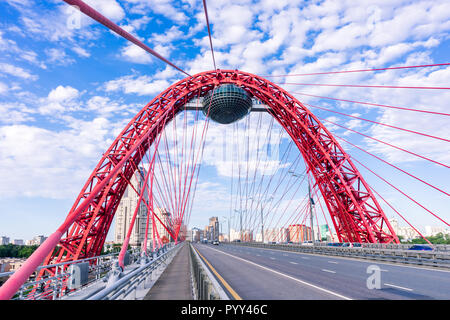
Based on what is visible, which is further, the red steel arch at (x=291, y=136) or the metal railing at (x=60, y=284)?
the red steel arch at (x=291, y=136)

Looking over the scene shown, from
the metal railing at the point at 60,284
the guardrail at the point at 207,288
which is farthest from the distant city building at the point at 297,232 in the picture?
the guardrail at the point at 207,288

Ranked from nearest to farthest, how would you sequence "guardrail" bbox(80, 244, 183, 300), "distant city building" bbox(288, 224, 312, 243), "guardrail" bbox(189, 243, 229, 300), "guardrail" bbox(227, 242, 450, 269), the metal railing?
"guardrail" bbox(80, 244, 183, 300) < "guardrail" bbox(189, 243, 229, 300) < the metal railing < "guardrail" bbox(227, 242, 450, 269) < "distant city building" bbox(288, 224, 312, 243)

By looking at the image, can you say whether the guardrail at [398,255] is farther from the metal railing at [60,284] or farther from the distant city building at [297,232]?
the metal railing at [60,284]

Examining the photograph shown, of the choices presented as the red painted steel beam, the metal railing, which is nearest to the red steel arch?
the red painted steel beam

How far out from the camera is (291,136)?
3503 cm

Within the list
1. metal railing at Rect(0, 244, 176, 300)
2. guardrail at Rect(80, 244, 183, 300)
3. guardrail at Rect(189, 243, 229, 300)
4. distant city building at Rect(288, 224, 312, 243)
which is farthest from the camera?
distant city building at Rect(288, 224, 312, 243)

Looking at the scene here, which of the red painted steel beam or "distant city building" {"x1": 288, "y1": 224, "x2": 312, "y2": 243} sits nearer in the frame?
the red painted steel beam

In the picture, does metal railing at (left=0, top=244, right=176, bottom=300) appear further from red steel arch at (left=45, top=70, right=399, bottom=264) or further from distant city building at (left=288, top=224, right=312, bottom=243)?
distant city building at (left=288, top=224, right=312, bottom=243)

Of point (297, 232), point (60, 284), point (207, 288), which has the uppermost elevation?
point (207, 288)

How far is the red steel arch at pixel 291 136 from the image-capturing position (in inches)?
910

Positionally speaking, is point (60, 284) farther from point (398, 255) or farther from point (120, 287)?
point (398, 255)

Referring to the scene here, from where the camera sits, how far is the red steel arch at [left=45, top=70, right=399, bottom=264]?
23.1 metres

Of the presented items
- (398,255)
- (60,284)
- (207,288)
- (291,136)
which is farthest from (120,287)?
(291,136)
